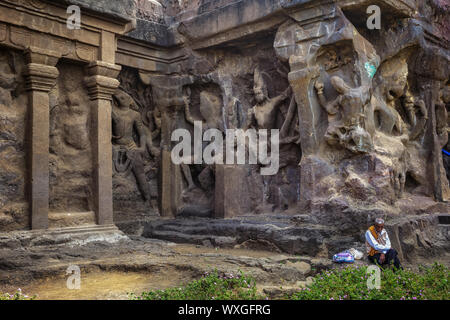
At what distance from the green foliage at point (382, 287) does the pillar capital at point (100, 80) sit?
4543mm

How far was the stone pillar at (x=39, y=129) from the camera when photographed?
21.1 feet

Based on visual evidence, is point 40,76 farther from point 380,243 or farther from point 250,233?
point 380,243

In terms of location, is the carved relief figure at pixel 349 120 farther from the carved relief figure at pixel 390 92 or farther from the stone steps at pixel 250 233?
the stone steps at pixel 250 233

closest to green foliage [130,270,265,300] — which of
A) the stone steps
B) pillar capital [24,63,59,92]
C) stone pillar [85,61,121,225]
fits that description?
the stone steps

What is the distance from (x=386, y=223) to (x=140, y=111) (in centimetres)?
579

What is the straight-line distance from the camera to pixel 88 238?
6.70 meters

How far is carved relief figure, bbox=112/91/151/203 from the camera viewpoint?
918 cm

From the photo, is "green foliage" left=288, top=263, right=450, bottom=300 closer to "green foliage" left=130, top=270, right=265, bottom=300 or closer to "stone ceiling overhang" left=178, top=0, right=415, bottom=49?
"green foliage" left=130, top=270, right=265, bottom=300

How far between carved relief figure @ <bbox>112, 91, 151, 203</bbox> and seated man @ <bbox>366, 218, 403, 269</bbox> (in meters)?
5.27

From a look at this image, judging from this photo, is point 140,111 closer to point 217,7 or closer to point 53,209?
point 217,7

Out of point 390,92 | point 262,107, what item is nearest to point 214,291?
point 262,107

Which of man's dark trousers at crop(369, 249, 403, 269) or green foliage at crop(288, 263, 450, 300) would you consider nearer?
green foliage at crop(288, 263, 450, 300)

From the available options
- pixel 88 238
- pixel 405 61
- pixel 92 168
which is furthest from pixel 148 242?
pixel 405 61

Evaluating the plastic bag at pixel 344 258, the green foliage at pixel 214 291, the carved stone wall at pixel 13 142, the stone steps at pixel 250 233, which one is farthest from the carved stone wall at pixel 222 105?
the green foliage at pixel 214 291
